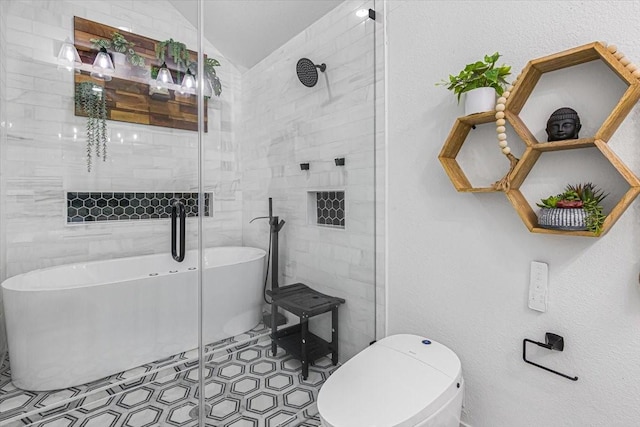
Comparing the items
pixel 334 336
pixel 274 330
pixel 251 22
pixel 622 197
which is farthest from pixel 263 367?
pixel 251 22

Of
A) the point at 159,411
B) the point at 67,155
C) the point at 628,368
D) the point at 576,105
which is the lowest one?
the point at 159,411

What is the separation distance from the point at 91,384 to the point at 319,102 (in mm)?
1946

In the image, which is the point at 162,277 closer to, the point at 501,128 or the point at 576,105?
the point at 501,128

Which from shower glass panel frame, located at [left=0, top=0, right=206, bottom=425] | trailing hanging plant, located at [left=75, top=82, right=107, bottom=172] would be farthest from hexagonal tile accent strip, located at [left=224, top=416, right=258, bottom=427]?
trailing hanging plant, located at [left=75, top=82, right=107, bottom=172]

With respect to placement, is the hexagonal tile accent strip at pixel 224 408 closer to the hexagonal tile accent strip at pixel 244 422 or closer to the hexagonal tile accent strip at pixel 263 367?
the hexagonal tile accent strip at pixel 244 422

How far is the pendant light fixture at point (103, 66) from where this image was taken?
1.71m

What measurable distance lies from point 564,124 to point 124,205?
2.05 metres

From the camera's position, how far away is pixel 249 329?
6.18ft

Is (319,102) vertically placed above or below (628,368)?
above

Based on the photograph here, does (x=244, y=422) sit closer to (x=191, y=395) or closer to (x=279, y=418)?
(x=279, y=418)

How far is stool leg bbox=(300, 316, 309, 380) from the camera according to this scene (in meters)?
1.87

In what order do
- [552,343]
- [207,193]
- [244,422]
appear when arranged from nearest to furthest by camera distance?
A: [552,343]
[244,422]
[207,193]

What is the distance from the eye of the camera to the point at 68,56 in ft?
5.29

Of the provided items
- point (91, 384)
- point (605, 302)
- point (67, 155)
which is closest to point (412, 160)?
point (605, 302)
